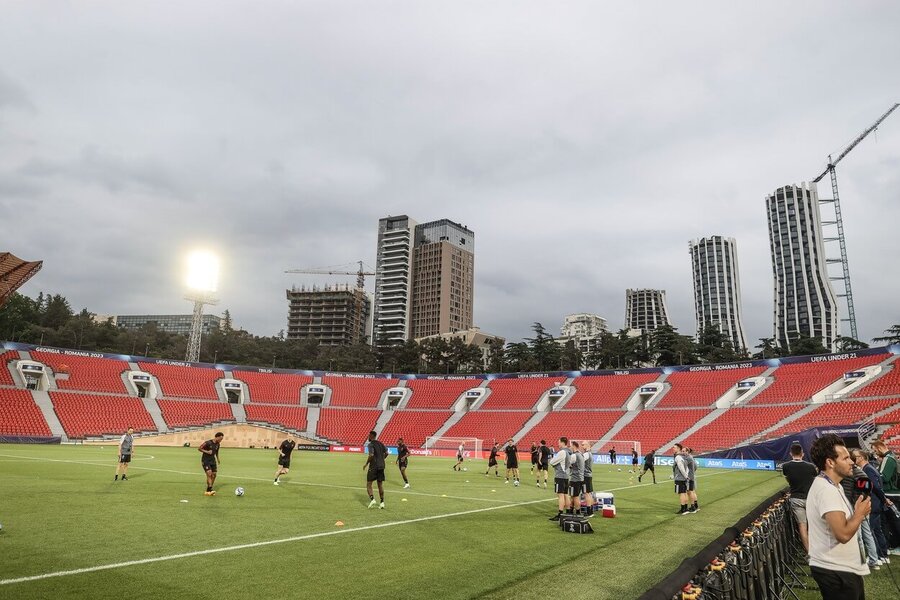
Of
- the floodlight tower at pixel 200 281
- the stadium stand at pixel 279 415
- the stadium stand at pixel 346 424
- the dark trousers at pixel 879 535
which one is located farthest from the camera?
the floodlight tower at pixel 200 281

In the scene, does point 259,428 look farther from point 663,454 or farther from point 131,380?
point 663,454

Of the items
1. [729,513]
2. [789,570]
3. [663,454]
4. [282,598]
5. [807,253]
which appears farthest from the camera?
[807,253]

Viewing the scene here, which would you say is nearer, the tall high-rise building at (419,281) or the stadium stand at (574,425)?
the stadium stand at (574,425)

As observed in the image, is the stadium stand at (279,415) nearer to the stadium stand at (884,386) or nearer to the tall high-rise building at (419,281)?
the stadium stand at (884,386)

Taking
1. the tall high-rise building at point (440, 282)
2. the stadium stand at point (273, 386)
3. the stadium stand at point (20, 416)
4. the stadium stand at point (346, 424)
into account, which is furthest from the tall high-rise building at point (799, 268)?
the stadium stand at point (20, 416)

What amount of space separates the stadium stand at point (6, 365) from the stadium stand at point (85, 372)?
1.83m

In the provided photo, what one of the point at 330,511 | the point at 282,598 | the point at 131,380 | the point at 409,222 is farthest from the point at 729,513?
the point at 409,222

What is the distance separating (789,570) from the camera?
27.7ft

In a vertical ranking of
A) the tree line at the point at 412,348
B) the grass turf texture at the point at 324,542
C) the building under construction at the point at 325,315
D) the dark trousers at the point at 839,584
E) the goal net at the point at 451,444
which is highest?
the building under construction at the point at 325,315

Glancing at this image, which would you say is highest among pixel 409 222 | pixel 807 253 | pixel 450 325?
pixel 409 222

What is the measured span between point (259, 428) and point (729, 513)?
57.6m

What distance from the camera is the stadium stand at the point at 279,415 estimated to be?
220 feet

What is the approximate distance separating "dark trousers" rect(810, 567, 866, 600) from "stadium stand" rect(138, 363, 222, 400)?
73.2 m

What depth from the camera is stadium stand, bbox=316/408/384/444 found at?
66.1 metres
